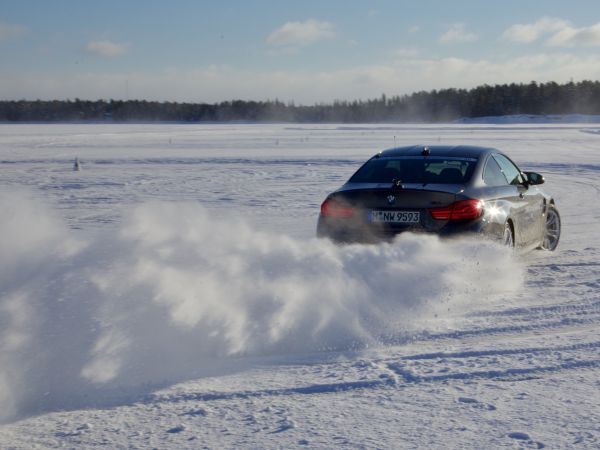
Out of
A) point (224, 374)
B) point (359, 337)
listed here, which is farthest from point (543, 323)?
point (224, 374)

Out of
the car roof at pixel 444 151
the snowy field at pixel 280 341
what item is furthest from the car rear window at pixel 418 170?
the snowy field at pixel 280 341

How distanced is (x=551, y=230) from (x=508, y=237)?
2.07 m

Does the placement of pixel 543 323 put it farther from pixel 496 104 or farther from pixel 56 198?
pixel 496 104

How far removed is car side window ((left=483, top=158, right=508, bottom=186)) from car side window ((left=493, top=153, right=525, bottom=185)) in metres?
0.14

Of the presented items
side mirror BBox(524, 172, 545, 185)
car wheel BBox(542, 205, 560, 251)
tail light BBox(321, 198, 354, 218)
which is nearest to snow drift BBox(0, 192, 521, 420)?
tail light BBox(321, 198, 354, 218)

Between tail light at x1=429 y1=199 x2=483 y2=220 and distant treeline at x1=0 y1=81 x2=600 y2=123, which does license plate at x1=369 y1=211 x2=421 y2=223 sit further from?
distant treeline at x1=0 y1=81 x2=600 y2=123

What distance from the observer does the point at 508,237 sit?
305 inches

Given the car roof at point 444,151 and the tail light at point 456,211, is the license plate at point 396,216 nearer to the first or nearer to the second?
the tail light at point 456,211

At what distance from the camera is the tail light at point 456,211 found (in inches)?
Answer: 275

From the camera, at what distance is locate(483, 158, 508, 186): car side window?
776 cm

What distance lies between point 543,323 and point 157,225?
11.4 ft

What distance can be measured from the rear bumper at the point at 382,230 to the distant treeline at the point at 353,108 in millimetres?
141875

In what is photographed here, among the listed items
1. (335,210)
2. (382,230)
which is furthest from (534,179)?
(335,210)

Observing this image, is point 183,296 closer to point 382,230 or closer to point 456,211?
point 382,230
